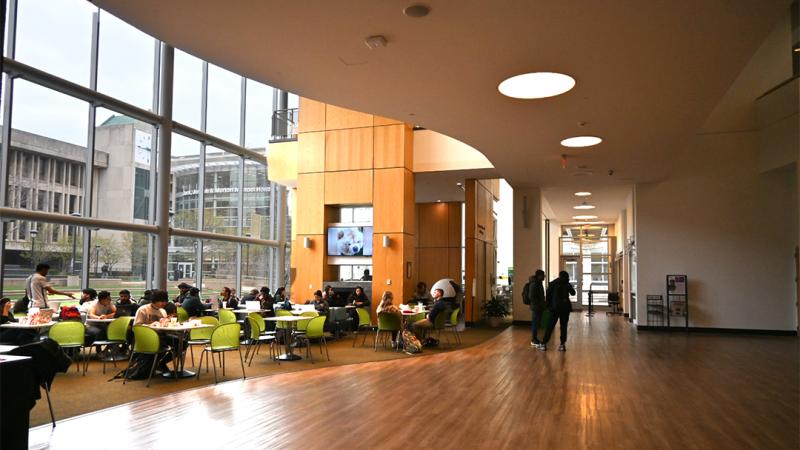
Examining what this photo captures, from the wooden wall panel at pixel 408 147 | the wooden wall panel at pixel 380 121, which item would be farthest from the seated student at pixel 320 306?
the wooden wall panel at pixel 380 121

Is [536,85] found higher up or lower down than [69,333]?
higher up

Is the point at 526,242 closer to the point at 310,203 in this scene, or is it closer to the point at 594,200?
the point at 594,200

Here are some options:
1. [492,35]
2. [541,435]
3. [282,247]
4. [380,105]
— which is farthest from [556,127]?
[282,247]

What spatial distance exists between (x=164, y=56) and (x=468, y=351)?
9500 millimetres

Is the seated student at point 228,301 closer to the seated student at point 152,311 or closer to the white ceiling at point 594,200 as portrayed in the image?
the seated student at point 152,311

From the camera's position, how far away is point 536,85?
22.2 ft

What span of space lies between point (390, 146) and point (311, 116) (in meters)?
2.63

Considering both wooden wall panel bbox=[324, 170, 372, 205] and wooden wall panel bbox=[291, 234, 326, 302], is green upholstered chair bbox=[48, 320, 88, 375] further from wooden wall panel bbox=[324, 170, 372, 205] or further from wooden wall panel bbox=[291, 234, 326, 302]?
wooden wall panel bbox=[324, 170, 372, 205]

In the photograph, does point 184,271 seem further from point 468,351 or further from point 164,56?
point 468,351

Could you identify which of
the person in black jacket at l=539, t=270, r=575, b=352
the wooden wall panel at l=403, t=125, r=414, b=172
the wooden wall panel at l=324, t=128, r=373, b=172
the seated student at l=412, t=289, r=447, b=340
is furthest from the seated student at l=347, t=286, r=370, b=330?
the person in black jacket at l=539, t=270, r=575, b=352

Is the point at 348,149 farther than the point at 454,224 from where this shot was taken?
No

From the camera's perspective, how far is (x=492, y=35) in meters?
5.29

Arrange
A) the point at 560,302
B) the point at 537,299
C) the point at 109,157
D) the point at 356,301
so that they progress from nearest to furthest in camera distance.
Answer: the point at 560,302 → the point at 537,299 → the point at 109,157 → the point at 356,301

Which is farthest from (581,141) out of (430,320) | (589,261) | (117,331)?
(589,261)
